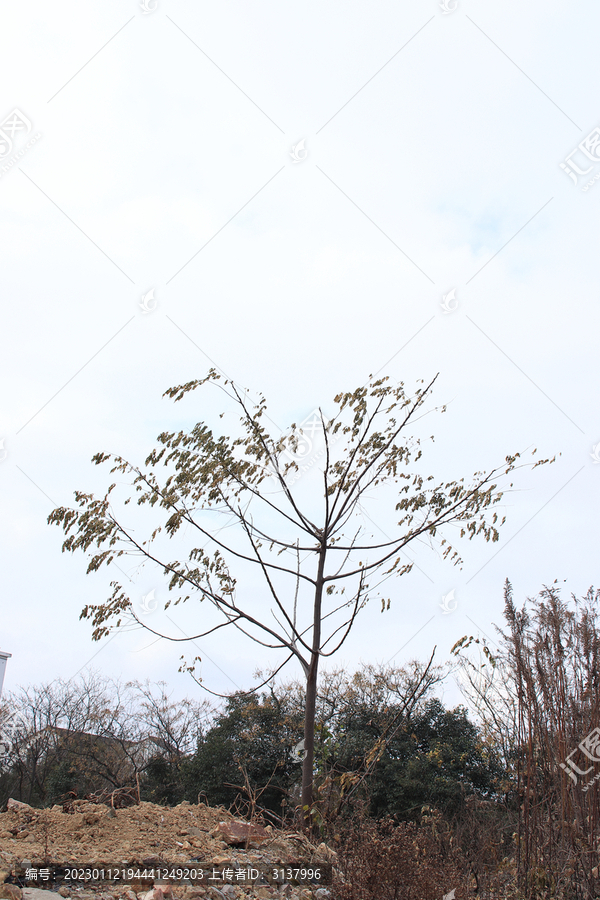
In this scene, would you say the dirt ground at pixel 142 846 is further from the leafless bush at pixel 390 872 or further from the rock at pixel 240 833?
the leafless bush at pixel 390 872

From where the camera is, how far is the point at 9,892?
8.96 ft

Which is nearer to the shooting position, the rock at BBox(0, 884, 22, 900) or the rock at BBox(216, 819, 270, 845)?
the rock at BBox(0, 884, 22, 900)

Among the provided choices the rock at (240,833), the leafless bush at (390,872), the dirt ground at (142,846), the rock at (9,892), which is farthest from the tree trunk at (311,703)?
the rock at (9,892)

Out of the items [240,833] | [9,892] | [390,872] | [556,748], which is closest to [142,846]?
[240,833]

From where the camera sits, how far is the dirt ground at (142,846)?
3061 mm

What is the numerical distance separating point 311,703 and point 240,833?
0.94m

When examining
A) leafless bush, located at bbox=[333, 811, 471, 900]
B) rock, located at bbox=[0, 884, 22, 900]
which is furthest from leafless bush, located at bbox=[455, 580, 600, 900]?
rock, located at bbox=[0, 884, 22, 900]

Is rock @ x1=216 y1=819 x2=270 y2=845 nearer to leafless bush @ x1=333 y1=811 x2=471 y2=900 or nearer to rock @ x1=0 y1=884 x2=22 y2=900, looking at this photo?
leafless bush @ x1=333 y1=811 x2=471 y2=900

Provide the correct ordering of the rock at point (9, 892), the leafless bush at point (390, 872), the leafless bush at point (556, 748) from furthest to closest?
the leafless bush at point (556, 748) < the leafless bush at point (390, 872) < the rock at point (9, 892)

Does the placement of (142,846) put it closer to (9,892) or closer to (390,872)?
(9,892)

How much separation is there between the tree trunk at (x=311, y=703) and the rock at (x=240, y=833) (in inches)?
15.2

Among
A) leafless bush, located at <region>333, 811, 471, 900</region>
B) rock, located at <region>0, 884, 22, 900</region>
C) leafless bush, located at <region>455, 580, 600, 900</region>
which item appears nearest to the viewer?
rock, located at <region>0, 884, 22, 900</region>

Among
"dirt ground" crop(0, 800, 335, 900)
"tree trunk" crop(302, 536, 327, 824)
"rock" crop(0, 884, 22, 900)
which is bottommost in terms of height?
"rock" crop(0, 884, 22, 900)

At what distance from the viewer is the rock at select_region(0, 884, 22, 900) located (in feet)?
8.88
